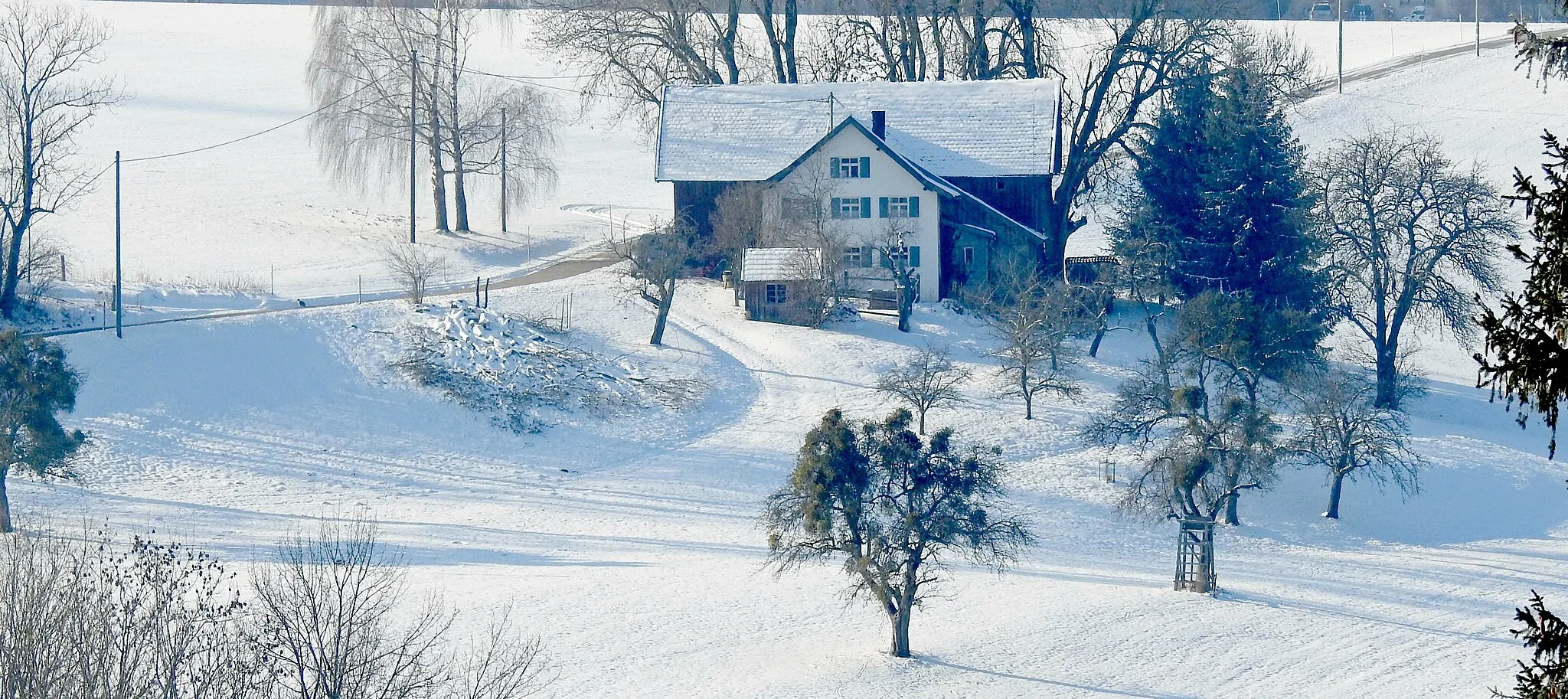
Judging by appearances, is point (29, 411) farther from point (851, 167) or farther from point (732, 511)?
point (851, 167)

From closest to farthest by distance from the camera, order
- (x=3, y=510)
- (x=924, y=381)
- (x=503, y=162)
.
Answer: (x=3, y=510) → (x=924, y=381) → (x=503, y=162)

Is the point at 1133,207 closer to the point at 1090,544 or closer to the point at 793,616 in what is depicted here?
the point at 1090,544

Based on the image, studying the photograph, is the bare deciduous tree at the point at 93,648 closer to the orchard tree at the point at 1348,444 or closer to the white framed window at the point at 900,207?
the orchard tree at the point at 1348,444

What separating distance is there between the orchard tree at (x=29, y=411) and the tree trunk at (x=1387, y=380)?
32049mm

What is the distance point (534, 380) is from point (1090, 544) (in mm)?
15556

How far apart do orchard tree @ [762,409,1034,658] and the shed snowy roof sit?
87.1 ft

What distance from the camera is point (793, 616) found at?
28109 millimetres

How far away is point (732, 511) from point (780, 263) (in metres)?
13.2

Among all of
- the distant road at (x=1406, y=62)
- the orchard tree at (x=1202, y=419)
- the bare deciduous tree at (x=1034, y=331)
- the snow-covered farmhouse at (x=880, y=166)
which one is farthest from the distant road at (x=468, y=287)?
the distant road at (x=1406, y=62)

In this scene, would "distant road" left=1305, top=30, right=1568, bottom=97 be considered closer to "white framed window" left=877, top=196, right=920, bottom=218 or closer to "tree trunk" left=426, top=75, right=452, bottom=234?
"white framed window" left=877, top=196, right=920, bottom=218

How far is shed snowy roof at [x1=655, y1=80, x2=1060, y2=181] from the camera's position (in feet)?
172

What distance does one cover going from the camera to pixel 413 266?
47.7 metres

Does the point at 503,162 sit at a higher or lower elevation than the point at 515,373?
higher

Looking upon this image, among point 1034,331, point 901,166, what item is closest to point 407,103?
point 901,166
